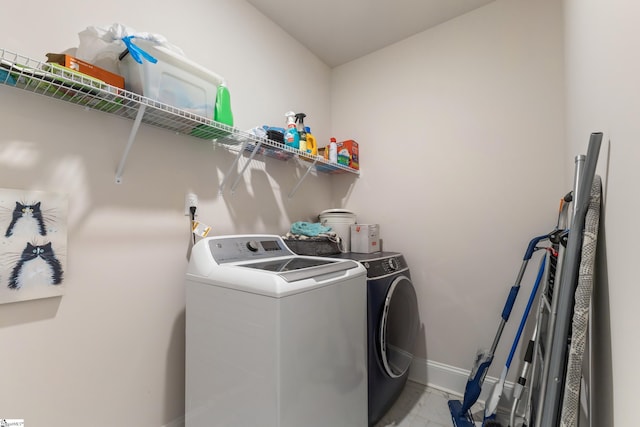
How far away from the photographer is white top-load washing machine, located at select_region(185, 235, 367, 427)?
109 centimetres

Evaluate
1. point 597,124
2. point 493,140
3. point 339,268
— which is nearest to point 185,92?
point 339,268

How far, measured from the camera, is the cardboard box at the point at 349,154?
2.47 metres

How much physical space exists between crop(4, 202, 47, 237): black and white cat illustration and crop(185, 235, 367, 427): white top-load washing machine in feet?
1.97

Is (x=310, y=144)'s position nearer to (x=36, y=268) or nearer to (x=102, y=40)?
(x=102, y=40)

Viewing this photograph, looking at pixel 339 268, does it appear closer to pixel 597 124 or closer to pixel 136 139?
pixel 597 124

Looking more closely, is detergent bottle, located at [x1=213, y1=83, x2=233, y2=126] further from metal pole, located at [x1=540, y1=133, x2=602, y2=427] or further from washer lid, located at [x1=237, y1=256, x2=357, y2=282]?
metal pole, located at [x1=540, y1=133, x2=602, y2=427]

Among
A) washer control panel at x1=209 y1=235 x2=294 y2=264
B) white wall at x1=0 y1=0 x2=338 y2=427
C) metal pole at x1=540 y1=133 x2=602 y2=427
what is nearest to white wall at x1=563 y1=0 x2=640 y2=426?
metal pole at x1=540 y1=133 x2=602 y2=427

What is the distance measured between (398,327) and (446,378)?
2.26 ft

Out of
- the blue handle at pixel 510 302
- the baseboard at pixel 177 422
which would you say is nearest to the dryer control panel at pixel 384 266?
the blue handle at pixel 510 302

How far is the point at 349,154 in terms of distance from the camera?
252 centimetres

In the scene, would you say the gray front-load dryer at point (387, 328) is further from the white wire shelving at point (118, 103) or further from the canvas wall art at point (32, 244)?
the canvas wall art at point (32, 244)

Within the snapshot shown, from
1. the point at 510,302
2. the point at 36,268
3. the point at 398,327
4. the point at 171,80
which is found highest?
the point at 171,80

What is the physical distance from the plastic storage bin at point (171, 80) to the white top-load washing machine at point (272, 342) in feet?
2.33

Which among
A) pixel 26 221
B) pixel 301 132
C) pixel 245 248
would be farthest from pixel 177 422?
pixel 301 132
